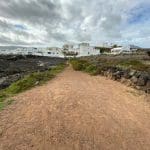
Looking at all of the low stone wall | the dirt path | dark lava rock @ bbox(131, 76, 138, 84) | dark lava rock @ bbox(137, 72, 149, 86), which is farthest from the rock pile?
dark lava rock @ bbox(137, 72, 149, 86)

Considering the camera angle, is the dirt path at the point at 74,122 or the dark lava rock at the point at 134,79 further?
the dark lava rock at the point at 134,79

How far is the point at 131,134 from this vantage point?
870 cm

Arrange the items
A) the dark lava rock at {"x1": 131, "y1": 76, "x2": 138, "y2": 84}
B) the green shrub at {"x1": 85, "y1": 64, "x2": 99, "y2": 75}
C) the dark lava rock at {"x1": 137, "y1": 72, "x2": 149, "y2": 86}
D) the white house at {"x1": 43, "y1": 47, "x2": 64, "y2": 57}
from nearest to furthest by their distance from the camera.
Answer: the dark lava rock at {"x1": 137, "y1": 72, "x2": 149, "y2": 86}, the dark lava rock at {"x1": 131, "y1": 76, "x2": 138, "y2": 84}, the green shrub at {"x1": 85, "y1": 64, "x2": 99, "y2": 75}, the white house at {"x1": 43, "y1": 47, "x2": 64, "y2": 57}

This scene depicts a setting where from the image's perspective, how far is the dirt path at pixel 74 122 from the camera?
7680 millimetres

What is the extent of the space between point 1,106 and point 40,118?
2.42 m

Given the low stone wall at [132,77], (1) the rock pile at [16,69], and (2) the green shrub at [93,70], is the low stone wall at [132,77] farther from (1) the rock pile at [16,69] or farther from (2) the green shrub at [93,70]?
(1) the rock pile at [16,69]

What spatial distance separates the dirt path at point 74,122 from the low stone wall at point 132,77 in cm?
315

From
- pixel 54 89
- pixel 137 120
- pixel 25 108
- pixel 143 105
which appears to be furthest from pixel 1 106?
pixel 143 105

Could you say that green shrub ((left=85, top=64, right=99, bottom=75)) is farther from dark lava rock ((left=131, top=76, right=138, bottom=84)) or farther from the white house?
the white house

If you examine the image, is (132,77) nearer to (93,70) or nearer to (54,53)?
(93,70)

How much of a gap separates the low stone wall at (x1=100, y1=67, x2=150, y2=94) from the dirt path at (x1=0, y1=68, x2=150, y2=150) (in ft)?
10.3

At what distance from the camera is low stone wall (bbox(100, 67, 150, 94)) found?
55.5 ft

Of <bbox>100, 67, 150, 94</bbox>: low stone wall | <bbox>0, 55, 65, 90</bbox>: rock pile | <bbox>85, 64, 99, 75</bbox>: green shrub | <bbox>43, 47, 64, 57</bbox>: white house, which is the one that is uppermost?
<bbox>100, 67, 150, 94</bbox>: low stone wall

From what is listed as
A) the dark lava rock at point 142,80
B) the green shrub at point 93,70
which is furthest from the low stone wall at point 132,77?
the green shrub at point 93,70
